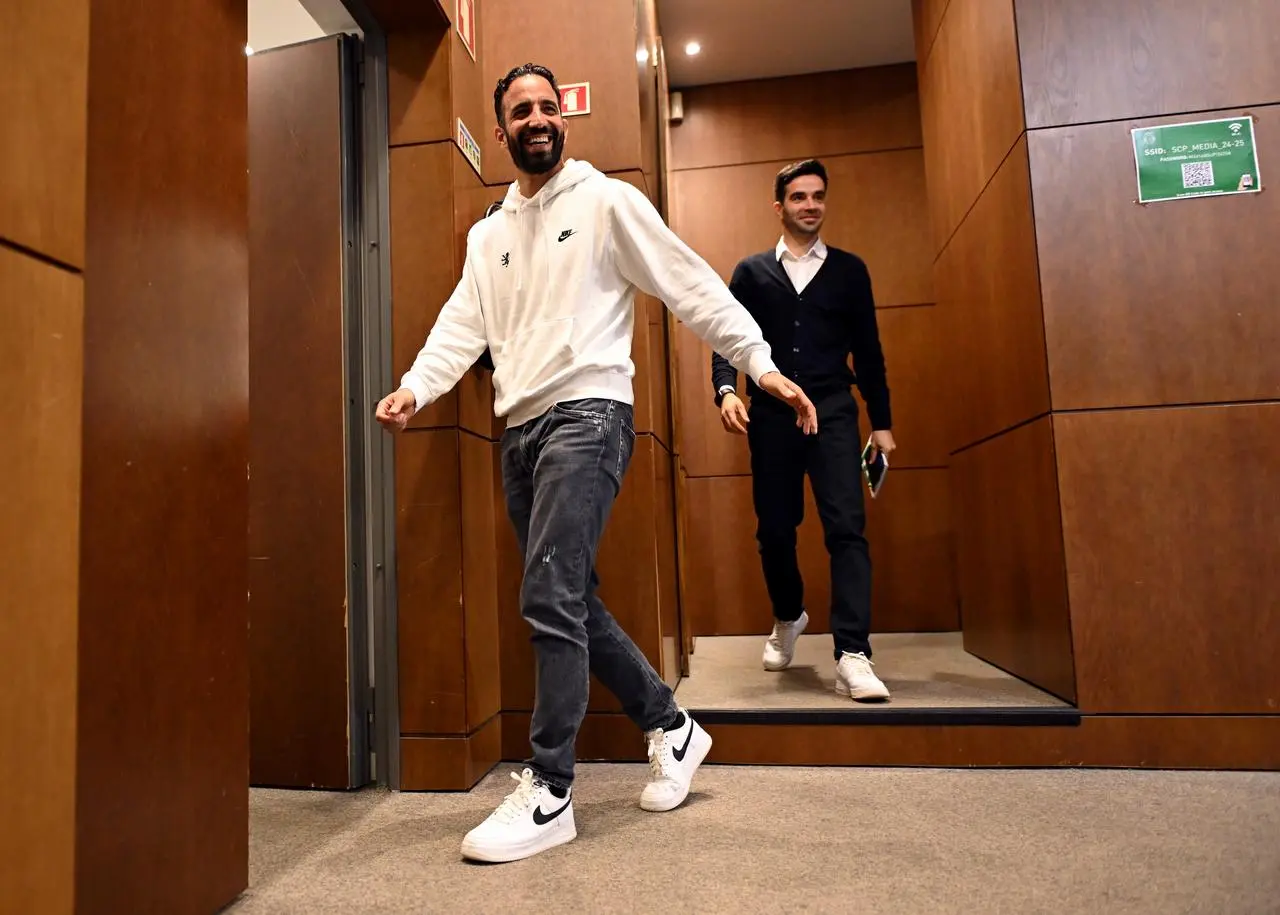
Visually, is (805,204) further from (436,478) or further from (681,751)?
(681,751)

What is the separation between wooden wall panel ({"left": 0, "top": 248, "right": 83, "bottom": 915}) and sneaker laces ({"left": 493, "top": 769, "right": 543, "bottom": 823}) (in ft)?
2.46

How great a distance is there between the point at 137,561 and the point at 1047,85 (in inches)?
93.8

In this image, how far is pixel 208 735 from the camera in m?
1.40

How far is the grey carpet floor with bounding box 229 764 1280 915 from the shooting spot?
1.41 metres

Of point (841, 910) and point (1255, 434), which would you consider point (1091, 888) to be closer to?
point (841, 910)

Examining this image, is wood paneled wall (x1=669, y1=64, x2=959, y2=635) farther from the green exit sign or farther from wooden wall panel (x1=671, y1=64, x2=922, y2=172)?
the green exit sign

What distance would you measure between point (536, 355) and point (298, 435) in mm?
780

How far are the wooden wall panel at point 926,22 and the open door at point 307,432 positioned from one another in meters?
2.14

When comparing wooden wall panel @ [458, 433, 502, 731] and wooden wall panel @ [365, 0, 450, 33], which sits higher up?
wooden wall panel @ [365, 0, 450, 33]

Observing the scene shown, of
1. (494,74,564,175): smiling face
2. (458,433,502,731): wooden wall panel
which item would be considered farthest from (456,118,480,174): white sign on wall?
(458,433,502,731): wooden wall panel

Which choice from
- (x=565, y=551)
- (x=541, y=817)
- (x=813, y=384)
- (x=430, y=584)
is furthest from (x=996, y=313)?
(x=541, y=817)

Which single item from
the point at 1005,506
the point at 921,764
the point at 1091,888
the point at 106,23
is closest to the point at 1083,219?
the point at 1005,506

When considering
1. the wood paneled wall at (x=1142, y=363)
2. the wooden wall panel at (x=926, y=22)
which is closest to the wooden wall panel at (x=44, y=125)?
the wood paneled wall at (x=1142, y=363)

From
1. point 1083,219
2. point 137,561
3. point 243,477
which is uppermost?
→ point 1083,219
